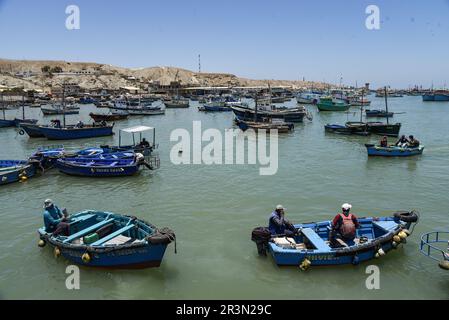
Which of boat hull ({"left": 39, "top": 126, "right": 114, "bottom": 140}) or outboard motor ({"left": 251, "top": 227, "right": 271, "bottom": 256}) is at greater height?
boat hull ({"left": 39, "top": 126, "right": 114, "bottom": 140})

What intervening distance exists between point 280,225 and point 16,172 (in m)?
18.4

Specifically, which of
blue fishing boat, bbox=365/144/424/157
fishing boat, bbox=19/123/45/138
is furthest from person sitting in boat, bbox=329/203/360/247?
fishing boat, bbox=19/123/45/138

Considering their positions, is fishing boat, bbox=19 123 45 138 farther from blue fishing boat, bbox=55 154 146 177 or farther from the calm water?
blue fishing boat, bbox=55 154 146 177

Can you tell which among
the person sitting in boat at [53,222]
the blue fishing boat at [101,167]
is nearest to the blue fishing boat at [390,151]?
the blue fishing boat at [101,167]

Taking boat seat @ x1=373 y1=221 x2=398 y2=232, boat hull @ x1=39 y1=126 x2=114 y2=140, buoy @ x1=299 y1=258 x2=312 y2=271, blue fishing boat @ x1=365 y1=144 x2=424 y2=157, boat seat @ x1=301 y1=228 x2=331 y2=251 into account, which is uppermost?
boat hull @ x1=39 y1=126 x2=114 y2=140

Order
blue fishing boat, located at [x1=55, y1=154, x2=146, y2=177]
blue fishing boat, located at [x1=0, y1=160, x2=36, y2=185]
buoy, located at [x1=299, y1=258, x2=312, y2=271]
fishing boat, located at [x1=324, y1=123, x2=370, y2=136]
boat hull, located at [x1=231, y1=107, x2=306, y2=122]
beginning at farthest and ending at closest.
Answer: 1. boat hull, located at [x1=231, y1=107, x2=306, y2=122]
2. fishing boat, located at [x1=324, y1=123, x2=370, y2=136]
3. blue fishing boat, located at [x1=55, y1=154, x2=146, y2=177]
4. blue fishing boat, located at [x1=0, y1=160, x2=36, y2=185]
5. buoy, located at [x1=299, y1=258, x2=312, y2=271]

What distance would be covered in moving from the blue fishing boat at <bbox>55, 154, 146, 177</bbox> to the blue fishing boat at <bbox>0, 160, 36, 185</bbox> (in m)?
1.66

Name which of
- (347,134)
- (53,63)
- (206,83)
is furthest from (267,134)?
(53,63)

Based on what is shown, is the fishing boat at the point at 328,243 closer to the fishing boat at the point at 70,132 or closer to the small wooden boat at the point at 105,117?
the fishing boat at the point at 70,132

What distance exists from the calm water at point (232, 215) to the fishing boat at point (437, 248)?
51cm

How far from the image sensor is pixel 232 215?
17703 mm

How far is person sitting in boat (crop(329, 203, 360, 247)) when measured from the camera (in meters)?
12.7

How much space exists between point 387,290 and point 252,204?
8.70m
